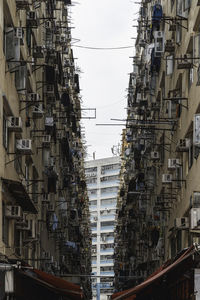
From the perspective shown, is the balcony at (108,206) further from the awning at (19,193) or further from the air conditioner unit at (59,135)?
the awning at (19,193)

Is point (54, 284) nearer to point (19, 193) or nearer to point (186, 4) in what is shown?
point (19, 193)

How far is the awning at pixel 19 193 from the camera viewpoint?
68.5ft

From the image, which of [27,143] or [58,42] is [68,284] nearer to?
[27,143]

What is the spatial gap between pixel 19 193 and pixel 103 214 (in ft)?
330

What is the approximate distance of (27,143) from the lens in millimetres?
23859

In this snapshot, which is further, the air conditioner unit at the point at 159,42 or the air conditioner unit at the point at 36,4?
the air conditioner unit at the point at 159,42

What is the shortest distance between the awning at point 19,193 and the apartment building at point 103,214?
91323 mm

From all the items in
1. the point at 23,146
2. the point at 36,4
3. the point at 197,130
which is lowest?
the point at 197,130

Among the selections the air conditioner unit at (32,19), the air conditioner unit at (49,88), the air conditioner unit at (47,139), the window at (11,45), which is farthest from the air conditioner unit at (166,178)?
the window at (11,45)

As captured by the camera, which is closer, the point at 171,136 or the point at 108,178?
the point at 171,136

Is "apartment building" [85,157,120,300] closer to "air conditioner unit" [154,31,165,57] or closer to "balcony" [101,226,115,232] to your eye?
"balcony" [101,226,115,232]

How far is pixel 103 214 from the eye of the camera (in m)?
122

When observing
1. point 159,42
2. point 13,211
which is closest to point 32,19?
point 159,42

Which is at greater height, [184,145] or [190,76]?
[190,76]
